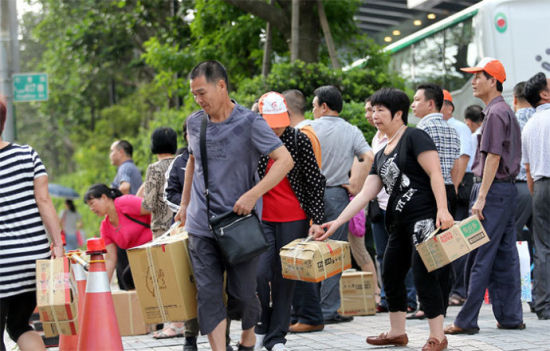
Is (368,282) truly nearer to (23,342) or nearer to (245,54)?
(23,342)

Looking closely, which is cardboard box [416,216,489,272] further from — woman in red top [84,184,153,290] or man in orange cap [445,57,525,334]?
woman in red top [84,184,153,290]

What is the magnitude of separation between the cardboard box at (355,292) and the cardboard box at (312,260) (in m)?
2.47

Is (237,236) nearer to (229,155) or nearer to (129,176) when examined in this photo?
(229,155)

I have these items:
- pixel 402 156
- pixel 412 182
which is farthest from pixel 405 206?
pixel 402 156

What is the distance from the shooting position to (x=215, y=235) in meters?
5.16

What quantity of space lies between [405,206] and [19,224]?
2639mm

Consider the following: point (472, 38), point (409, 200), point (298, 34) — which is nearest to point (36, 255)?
point (409, 200)

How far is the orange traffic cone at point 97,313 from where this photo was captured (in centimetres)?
556

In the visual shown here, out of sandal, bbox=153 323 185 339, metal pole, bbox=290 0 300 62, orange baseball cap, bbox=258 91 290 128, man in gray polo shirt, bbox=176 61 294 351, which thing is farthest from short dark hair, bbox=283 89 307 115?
metal pole, bbox=290 0 300 62

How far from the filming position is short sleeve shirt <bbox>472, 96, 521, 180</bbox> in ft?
22.6

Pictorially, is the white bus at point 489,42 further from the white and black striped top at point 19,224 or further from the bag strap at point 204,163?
the white and black striped top at point 19,224

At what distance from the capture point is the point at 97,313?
18.5ft

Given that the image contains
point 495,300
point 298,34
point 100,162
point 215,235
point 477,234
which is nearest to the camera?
point 215,235

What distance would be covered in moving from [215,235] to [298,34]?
8.17 m
